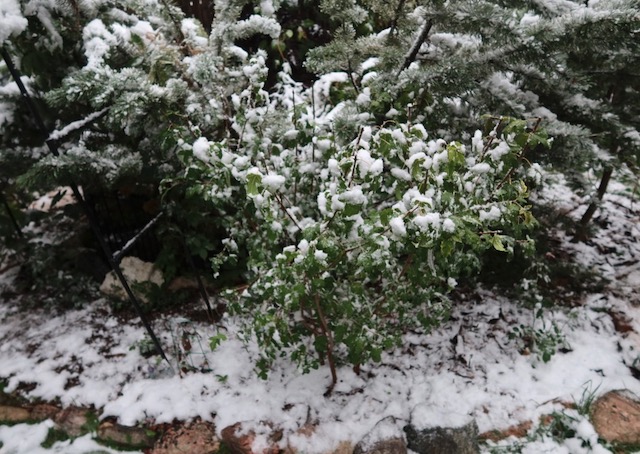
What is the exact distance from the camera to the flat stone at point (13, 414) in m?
2.54

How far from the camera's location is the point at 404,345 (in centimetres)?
279

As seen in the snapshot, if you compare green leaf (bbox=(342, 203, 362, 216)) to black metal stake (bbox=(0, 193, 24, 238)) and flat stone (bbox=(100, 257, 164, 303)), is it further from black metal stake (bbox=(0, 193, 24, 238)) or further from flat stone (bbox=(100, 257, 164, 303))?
black metal stake (bbox=(0, 193, 24, 238))

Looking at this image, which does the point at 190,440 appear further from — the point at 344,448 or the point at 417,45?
the point at 417,45

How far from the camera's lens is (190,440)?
235 centimetres

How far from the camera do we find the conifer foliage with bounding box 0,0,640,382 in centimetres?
160

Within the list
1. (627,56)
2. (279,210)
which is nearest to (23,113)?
(279,210)

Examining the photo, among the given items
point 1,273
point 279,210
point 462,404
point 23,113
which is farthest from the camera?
point 1,273

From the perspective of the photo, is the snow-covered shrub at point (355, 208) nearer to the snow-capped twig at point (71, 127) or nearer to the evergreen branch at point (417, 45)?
the evergreen branch at point (417, 45)

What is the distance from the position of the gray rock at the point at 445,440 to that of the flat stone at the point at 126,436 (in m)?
1.43

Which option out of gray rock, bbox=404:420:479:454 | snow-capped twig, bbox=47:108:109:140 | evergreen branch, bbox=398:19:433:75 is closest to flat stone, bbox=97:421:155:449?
gray rock, bbox=404:420:479:454

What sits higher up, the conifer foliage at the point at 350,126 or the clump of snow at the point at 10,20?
the clump of snow at the point at 10,20

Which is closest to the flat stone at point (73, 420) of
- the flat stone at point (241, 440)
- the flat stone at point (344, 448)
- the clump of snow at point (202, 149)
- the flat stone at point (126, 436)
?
the flat stone at point (126, 436)

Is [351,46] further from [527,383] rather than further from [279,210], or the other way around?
[527,383]

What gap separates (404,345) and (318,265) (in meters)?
1.46
